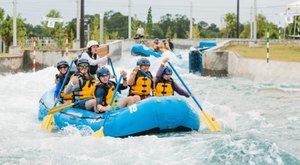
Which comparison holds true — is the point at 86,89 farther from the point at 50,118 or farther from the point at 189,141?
the point at 189,141

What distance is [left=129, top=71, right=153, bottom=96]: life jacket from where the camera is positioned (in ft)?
30.8

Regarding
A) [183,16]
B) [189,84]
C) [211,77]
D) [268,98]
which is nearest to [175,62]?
[211,77]

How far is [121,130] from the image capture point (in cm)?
866

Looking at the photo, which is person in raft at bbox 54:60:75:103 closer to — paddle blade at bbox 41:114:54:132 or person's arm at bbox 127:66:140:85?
paddle blade at bbox 41:114:54:132

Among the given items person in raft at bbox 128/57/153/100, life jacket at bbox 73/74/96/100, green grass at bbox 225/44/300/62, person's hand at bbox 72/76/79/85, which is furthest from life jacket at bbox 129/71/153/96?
A: green grass at bbox 225/44/300/62

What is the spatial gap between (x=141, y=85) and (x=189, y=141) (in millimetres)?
1663

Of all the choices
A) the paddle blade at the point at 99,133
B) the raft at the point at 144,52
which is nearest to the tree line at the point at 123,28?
the raft at the point at 144,52


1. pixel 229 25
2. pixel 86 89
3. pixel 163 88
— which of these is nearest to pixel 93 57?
pixel 86 89

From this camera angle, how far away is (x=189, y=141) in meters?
8.11

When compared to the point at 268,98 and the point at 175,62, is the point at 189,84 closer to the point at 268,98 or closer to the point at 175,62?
the point at 268,98

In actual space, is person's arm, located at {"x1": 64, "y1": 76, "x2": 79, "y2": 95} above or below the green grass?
below

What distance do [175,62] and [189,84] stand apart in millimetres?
7839

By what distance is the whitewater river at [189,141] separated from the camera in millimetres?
7176

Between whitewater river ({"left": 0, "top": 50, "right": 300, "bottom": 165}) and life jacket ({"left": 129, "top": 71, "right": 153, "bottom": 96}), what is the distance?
101 cm
